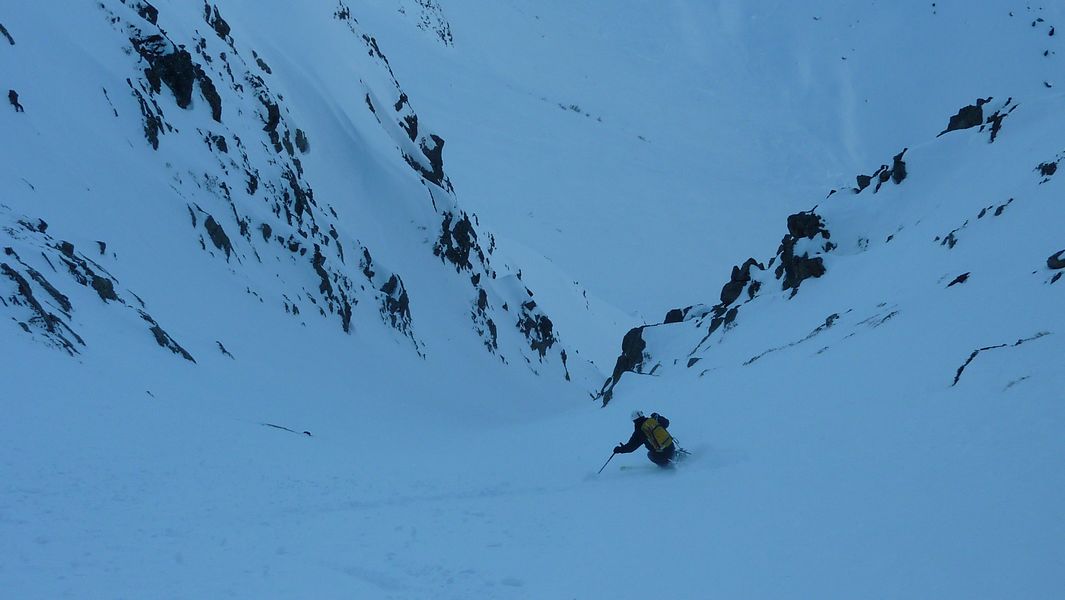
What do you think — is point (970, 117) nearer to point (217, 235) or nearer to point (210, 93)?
point (217, 235)

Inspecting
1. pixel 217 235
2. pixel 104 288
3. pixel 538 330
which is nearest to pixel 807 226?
pixel 538 330

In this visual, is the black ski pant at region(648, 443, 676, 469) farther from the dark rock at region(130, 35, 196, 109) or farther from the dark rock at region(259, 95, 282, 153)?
the dark rock at region(259, 95, 282, 153)

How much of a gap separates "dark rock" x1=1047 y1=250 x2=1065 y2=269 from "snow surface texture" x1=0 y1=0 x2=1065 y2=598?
1.35 ft

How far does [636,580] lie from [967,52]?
7553 cm

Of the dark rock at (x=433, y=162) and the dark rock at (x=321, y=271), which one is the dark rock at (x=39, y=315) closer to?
the dark rock at (x=321, y=271)

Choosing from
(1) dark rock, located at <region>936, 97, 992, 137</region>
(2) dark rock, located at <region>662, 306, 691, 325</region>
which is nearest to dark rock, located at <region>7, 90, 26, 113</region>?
(2) dark rock, located at <region>662, 306, 691, 325</region>

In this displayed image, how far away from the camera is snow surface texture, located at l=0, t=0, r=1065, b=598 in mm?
7535

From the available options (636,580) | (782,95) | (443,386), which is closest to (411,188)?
(443,386)

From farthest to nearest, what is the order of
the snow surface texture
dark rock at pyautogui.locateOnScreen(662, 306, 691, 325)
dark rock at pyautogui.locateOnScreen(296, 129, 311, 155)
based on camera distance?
1. dark rock at pyautogui.locateOnScreen(662, 306, 691, 325)
2. dark rock at pyautogui.locateOnScreen(296, 129, 311, 155)
3. the snow surface texture

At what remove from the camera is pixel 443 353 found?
33031 millimetres

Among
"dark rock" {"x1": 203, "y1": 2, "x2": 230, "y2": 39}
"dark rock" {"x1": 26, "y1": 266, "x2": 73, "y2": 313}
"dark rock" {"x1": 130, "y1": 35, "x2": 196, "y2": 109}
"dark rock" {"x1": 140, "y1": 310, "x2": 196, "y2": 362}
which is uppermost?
"dark rock" {"x1": 203, "y1": 2, "x2": 230, "y2": 39}

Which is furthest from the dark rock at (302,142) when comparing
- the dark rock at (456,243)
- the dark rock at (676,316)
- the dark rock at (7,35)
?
the dark rock at (676,316)

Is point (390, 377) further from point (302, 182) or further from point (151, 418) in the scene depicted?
point (151, 418)

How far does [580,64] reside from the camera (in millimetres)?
77750
